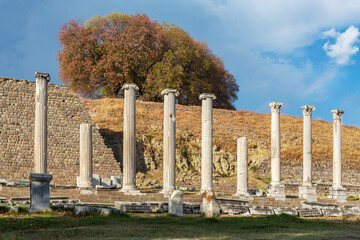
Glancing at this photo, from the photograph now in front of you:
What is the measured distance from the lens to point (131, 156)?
2448cm

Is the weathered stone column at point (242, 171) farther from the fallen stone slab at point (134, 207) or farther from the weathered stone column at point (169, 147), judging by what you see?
the fallen stone slab at point (134, 207)

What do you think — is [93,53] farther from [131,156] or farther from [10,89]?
[131,156]

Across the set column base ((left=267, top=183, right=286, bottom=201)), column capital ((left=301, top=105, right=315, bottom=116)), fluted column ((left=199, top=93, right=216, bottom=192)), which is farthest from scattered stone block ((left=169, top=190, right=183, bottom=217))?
column capital ((left=301, top=105, right=315, bottom=116))

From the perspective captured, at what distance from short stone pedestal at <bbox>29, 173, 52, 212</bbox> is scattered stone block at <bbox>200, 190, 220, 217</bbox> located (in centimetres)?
566

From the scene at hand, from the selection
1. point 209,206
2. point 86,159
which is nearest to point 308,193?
point 209,206

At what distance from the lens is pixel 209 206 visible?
19.8m

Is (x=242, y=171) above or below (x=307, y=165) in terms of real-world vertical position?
below

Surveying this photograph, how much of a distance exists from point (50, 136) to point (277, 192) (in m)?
18.3

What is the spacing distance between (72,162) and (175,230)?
81.8 feet

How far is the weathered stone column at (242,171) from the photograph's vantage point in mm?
27578

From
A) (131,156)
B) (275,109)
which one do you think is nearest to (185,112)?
(275,109)

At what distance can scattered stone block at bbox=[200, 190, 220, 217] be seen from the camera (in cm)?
1973

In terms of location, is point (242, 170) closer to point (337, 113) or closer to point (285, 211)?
point (285, 211)

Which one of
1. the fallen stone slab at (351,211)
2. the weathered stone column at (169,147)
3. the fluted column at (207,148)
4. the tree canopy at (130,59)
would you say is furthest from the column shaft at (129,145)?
the tree canopy at (130,59)
